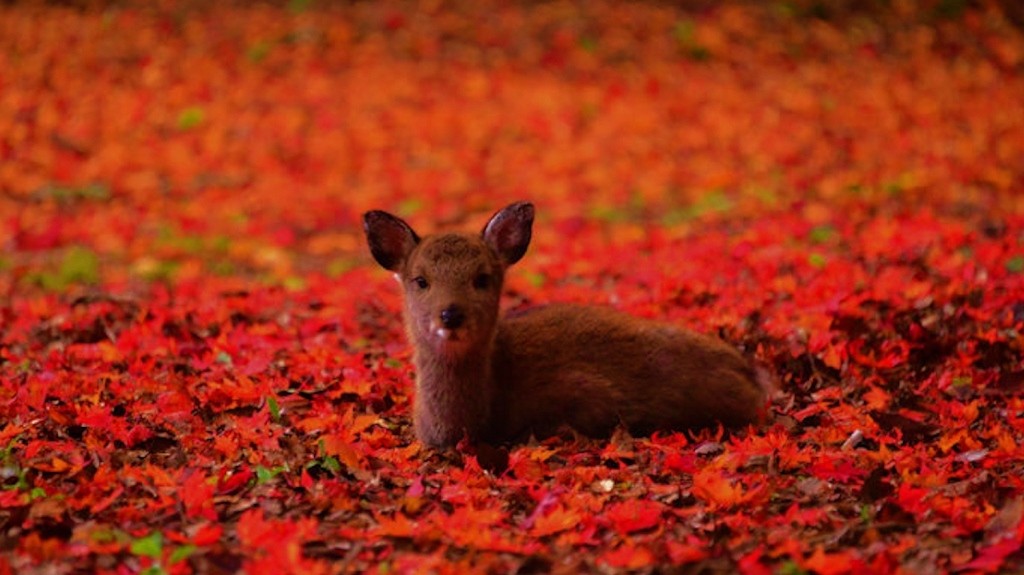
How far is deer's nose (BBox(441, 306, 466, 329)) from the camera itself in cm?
659

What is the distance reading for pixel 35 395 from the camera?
765 centimetres

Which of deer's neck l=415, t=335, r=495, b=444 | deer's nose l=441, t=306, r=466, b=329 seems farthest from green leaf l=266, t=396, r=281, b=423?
deer's nose l=441, t=306, r=466, b=329

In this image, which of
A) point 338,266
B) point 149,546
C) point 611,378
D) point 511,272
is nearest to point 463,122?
point 338,266

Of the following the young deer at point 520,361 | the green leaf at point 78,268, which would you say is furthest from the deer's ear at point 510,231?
the green leaf at point 78,268

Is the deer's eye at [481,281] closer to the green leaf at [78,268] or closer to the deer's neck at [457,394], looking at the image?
the deer's neck at [457,394]

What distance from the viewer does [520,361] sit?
24.0 feet

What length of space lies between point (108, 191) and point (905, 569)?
48.2 ft

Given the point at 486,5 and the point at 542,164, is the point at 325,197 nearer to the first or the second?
the point at 542,164

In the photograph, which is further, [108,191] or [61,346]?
[108,191]

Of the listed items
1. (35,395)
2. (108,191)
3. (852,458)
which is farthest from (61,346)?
(108,191)

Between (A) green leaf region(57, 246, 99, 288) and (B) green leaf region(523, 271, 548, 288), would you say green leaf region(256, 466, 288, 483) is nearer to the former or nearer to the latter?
(B) green leaf region(523, 271, 548, 288)

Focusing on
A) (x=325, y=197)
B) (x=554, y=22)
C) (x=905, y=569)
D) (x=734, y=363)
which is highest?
(x=554, y=22)

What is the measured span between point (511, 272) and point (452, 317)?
6330 millimetres

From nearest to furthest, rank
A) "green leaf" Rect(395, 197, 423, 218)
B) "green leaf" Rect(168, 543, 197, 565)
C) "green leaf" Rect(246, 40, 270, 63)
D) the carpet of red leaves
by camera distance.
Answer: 1. "green leaf" Rect(168, 543, 197, 565)
2. the carpet of red leaves
3. "green leaf" Rect(395, 197, 423, 218)
4. "green leaf" Rect(246, 40, 270, 63)
